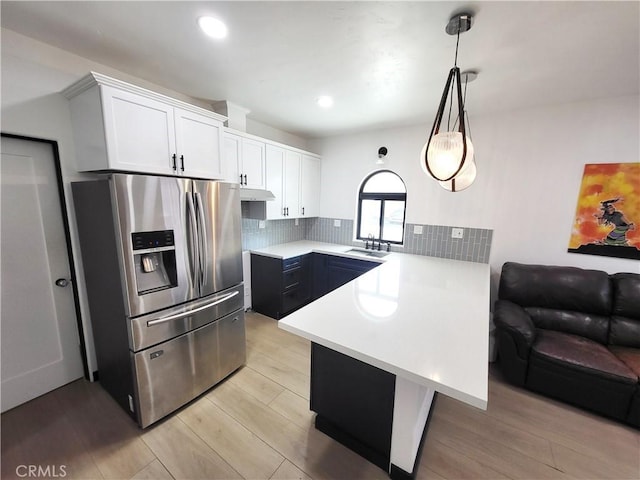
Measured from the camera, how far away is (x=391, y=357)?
3.38ft

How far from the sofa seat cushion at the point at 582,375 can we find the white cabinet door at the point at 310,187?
119 inches

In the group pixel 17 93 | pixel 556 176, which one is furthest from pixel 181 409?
pixel 556 176

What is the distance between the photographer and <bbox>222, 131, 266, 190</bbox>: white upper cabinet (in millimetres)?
2570

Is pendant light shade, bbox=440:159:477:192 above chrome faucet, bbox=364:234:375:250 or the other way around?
above

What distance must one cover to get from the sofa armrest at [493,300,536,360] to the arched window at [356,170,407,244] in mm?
1504

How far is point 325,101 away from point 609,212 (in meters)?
2.89

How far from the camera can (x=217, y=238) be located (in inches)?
77.2

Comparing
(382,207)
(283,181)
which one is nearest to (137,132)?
(283,181)

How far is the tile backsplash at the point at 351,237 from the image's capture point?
2920 millimetres

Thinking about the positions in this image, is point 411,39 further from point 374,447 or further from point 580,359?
point 580,359

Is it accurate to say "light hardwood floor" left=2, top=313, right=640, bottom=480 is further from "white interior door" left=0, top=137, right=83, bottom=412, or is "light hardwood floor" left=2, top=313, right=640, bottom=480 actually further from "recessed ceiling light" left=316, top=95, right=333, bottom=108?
"recessed ceiling light" left=316, top=95, right=333, bottom=108

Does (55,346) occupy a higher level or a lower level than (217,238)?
lower

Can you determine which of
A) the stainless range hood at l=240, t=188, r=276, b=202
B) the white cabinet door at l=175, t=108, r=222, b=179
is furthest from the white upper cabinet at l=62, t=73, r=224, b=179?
the stainless range hood at l=240, t=188, r=276, b=202

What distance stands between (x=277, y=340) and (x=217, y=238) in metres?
1.45
